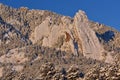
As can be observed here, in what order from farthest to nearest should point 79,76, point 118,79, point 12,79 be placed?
1. point 12,79
2. point 79,76
3. point 118,79

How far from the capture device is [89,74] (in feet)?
297

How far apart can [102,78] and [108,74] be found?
2783mm

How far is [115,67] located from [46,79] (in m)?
14.7

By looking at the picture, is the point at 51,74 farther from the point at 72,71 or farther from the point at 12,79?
the point at 12,79

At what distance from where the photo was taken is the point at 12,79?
370ft

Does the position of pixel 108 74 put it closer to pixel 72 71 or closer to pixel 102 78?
pixel 102 78

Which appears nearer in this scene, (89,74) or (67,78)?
(89,74)

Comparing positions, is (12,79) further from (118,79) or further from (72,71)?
(118,79)

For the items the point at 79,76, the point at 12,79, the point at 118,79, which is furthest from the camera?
the point at 12,79

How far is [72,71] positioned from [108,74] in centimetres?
1102

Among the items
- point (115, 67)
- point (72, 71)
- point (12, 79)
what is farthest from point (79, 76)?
point (12, 79)

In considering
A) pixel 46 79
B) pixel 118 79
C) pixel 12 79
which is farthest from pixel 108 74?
pixel 12 79

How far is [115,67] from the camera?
90.5m

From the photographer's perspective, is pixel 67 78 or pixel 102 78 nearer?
pixel 102 78
